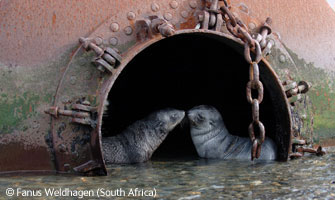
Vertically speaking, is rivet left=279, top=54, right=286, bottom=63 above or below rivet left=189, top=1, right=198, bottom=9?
below

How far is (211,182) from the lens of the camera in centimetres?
276

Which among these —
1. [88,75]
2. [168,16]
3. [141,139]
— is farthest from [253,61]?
[141,139]

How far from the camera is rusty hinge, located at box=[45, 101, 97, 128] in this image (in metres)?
2.79

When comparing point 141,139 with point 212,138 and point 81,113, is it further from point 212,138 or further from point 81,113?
point 81,113

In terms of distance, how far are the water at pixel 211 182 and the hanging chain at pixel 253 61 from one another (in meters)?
0.25

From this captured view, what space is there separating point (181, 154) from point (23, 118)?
188 cm

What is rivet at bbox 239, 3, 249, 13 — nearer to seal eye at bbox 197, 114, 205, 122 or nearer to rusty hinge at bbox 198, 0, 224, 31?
rusty hinge at bbox 198, 0, 224, 31

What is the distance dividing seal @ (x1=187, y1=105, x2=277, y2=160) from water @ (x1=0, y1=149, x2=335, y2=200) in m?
0.55

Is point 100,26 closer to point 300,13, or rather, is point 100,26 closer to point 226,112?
point 300,13

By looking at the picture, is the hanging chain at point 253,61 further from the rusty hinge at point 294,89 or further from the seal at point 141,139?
the seal at point 141,139

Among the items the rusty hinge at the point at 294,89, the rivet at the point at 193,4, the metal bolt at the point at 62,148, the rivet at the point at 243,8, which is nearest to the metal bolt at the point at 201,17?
the rivet at the point at 193,4

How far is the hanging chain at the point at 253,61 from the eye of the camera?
2.84 meters

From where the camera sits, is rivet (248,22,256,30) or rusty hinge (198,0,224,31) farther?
rivet (248,22,256,30)

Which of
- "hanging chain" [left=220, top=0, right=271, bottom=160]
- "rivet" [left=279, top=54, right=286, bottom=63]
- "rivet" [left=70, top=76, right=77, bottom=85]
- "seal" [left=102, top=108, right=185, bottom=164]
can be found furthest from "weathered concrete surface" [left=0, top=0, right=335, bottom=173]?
"seal" [left=102, top=108, right=185, bottom=164]
